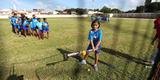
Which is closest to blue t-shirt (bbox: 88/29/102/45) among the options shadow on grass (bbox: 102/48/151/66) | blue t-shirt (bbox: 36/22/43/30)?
shadow on grass (bbox: 102/48/151/66)

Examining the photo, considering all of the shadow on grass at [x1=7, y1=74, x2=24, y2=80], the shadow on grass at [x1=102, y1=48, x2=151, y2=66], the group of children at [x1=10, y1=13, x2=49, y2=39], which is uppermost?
the group of children at [x1=10, y1=13, x2=49, y2=39]

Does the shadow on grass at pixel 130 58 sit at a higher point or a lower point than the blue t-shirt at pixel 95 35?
lower

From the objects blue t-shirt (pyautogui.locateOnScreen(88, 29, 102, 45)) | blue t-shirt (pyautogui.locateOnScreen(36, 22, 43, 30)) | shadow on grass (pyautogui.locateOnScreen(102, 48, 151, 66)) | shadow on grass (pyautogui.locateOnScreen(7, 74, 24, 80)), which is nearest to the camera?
shadow on grass (pyautogui.locateOnScreen(7, 74, 24, 80))

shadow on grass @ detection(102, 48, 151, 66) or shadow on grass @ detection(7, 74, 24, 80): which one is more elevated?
shadow on grass @ detection(102, 48, 151, 66)

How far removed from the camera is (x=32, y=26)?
37.3 feet

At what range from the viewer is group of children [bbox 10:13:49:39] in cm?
1086

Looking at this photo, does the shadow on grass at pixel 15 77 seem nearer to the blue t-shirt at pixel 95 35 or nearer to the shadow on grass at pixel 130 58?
the blue t-shirt at pixel 95 35

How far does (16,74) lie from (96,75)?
7.80ft

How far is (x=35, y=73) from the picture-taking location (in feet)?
16.9

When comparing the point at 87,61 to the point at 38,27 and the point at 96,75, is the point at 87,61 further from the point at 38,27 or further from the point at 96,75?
the point at 38,27

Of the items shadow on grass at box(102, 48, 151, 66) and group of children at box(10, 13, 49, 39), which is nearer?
shadow on grass at box(102, 48, 151, 66)

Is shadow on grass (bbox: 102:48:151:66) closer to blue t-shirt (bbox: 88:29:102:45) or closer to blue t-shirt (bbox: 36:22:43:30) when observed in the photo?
blue t-shirt (bbox: 88:29:102:45)

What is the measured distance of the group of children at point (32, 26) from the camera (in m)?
10.9

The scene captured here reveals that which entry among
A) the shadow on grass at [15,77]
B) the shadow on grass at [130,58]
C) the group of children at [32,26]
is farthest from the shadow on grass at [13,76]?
the group of children at [32,26]
